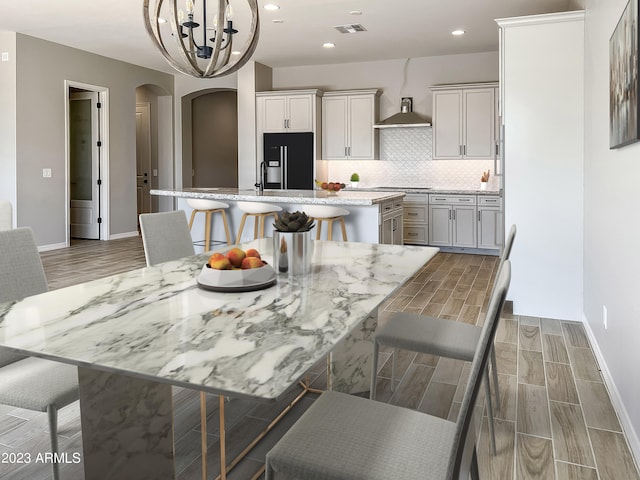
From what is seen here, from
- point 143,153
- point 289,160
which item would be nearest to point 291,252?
point 289,160

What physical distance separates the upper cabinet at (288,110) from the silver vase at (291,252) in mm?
6275

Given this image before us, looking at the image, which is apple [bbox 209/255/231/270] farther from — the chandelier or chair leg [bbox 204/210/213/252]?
chair leg [bbox 204/210/213/252]

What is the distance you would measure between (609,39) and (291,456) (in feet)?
9.11

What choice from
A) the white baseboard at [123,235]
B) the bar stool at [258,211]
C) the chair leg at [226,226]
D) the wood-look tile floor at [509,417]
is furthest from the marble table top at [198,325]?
the white baseboard at [123,235]

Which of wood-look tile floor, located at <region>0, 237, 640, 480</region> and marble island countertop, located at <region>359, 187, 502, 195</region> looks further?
marble island countertop, located at <region>359, 187, 502, 195</region>

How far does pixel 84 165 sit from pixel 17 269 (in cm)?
719

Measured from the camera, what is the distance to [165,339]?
1328mm

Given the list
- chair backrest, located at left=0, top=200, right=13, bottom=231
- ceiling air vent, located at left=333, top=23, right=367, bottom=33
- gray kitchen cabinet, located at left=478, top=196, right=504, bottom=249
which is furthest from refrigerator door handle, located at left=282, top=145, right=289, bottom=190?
chair backrest, located at left=0, top=200, right=13, bottom=231

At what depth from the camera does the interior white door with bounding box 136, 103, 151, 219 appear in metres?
10.1

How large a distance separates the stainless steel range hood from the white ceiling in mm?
741

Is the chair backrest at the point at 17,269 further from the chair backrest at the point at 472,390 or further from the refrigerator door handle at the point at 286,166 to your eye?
the refrigerator door handle at the point at 286,166

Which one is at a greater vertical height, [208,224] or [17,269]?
[208,224]

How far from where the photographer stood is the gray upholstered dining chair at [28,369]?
5.42 feet

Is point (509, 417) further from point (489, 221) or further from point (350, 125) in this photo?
point (350, 125)
